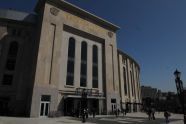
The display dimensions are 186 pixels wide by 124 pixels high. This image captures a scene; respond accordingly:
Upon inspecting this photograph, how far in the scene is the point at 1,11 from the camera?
35250mm

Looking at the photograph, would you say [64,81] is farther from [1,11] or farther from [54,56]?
[1,11]

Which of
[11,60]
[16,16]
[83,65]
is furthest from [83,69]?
[16,16]

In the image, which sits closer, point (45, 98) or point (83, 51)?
point (45, 98)

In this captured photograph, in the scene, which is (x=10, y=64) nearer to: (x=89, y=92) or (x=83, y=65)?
(x=83, y=65)

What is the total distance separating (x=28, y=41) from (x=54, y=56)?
735cm

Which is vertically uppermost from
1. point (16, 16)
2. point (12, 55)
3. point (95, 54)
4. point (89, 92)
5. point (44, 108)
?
point (16, 16)

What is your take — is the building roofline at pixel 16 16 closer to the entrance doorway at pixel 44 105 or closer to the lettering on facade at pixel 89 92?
the entrance doorway at pixel 44 105

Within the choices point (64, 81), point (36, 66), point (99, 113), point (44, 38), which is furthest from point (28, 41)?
point (99, 113)

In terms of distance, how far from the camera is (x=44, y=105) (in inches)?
1104

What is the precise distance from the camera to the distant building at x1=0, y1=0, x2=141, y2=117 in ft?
95.5

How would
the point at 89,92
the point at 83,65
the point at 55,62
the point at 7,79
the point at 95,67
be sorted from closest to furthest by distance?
the point at 55,62 < the point at 7,79 < the point at 89,92 < the point at 83,65 < the point at 95,67

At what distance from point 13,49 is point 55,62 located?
9.42 m

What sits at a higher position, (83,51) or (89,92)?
(83,51)

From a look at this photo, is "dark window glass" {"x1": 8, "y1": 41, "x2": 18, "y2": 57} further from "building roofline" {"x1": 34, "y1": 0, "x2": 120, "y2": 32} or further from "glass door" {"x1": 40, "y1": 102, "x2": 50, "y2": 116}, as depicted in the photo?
"glass door" {"x1": 40, "y1": 102, "x2": 50, "y2": 116}
